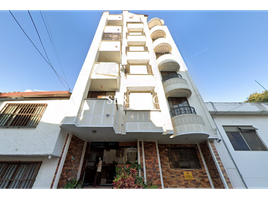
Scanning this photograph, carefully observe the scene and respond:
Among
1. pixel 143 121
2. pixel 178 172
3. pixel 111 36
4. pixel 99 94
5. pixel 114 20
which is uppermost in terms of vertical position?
pixel 114 20

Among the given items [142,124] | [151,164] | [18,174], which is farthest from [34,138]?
[151,164]

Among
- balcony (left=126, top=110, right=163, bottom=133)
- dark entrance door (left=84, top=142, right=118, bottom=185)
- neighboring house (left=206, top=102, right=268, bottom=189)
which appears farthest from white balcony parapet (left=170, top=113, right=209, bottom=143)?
dark entrance door (left=84, top=142, right=118, bottom=185)

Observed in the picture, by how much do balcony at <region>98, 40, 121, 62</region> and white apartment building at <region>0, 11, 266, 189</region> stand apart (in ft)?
0.27

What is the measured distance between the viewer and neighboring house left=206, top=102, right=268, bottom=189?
6516 millimetres

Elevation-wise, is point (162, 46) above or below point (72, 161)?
above

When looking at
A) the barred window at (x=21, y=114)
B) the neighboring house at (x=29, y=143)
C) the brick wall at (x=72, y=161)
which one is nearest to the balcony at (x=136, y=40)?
the neighboring house at (x=29, y=143)

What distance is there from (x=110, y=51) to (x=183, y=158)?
10066 millimetres

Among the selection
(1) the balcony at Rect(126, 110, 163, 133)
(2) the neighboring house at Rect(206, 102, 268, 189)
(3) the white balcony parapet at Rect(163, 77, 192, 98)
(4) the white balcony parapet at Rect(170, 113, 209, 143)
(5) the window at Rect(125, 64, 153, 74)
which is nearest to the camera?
(1) the balcony at Rect(126, 110, 163, 133)

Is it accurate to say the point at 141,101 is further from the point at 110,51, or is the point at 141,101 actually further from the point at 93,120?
the point at 110,51

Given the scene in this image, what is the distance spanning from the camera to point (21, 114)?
5609mm

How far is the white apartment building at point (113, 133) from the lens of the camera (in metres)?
4.92

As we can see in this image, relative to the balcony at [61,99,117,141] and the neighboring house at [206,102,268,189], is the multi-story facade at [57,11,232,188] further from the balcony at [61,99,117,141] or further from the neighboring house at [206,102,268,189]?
the neighboring house at [206,102,268,189]

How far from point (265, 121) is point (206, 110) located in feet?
A: 15.5
